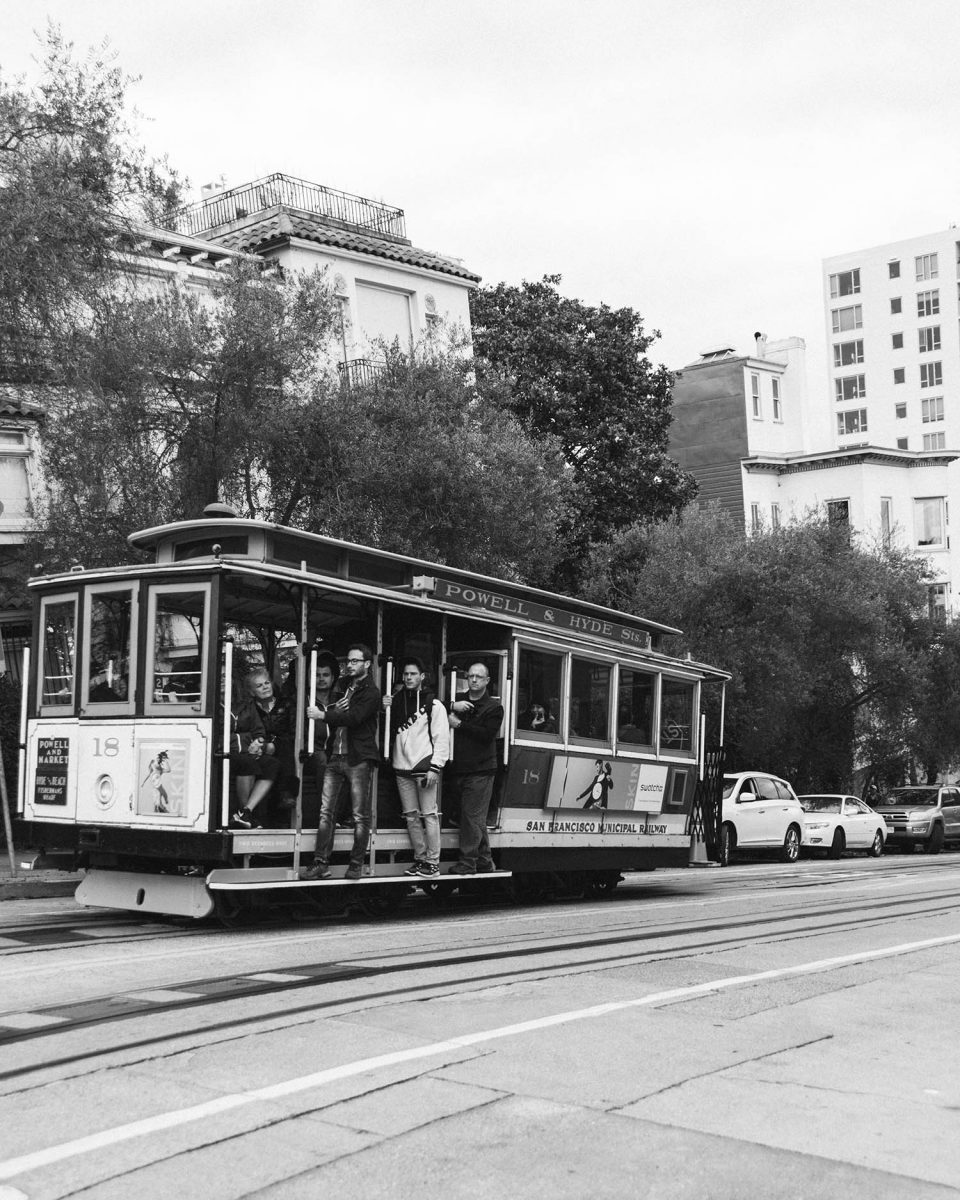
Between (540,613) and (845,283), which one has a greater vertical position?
(845,283)

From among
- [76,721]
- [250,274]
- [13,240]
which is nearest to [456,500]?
[250,274]

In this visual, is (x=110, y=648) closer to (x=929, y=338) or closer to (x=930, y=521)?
(x=930, y=521)

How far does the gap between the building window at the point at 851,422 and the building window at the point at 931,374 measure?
4236mm

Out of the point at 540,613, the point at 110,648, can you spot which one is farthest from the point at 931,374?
the point at 110,648

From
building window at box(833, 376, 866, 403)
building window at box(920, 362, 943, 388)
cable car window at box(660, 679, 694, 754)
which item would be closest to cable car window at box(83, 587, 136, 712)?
cable car window at box(660, 679, 694, 754)

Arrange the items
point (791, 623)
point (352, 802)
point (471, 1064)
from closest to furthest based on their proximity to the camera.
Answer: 1. point (471, 1064)
2. point (352, 802)
3. point (791, 623)

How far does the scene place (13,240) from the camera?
50.8ft

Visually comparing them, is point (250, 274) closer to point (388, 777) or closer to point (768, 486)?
point (388, 777)

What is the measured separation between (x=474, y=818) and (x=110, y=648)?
3758 millimetres

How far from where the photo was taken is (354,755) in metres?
12.1

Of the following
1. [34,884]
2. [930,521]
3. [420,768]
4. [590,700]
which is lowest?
[34,884]

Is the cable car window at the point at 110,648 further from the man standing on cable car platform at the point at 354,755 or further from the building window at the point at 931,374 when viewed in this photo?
the building window at the point at 931,374

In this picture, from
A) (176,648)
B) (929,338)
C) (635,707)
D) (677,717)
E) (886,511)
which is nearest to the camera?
(176,648)

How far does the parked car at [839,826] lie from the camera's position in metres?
30.0
